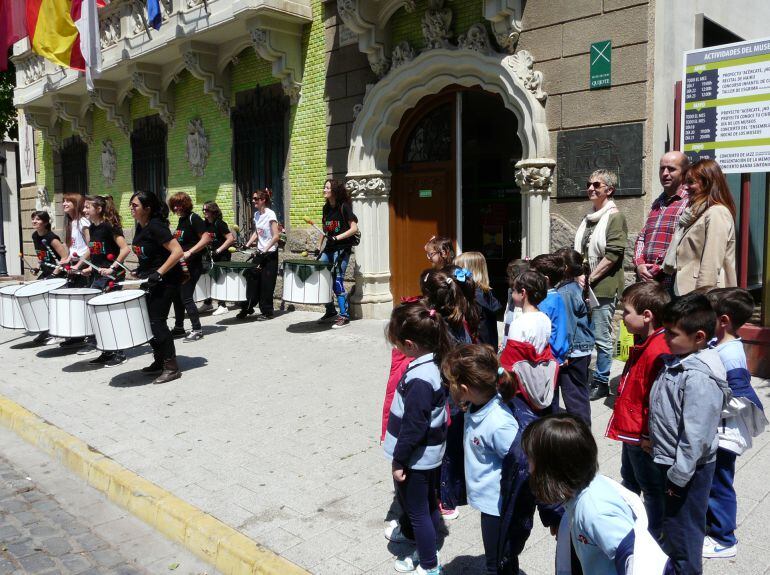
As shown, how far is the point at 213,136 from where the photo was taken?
13.2 meters

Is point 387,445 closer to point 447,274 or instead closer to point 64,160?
point 447,274

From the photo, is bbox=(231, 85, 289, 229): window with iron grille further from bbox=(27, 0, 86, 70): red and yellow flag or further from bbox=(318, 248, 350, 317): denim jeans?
bbox=(27, 0, 86, 70): red and yellow flag

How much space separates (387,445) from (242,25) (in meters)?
9.79

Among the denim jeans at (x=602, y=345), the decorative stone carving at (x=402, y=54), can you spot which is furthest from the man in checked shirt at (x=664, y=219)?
the decorative stone carving at (x=402, y=54)

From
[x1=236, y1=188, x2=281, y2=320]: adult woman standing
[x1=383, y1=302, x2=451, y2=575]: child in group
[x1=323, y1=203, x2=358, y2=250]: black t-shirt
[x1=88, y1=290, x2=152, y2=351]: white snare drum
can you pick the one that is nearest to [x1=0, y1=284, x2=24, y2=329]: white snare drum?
[x1=88, y1=290, x2=152, y2=351]: white snare drum

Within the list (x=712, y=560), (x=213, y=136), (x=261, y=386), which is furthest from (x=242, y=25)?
(x=712, y=560)

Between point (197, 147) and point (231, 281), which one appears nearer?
point (231, 281)

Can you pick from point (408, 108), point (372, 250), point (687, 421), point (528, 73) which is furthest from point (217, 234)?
point (687, 421)

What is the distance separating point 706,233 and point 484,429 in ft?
9.13

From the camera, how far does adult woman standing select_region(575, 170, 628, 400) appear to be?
5.92m

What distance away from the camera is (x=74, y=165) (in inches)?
730

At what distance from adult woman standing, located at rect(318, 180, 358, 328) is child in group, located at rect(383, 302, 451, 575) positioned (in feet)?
19.4

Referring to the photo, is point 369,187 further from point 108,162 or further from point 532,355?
point 108,162

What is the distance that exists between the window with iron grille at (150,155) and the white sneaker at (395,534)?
12.4 m
